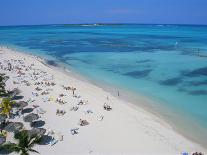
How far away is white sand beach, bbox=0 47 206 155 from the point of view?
656 inches

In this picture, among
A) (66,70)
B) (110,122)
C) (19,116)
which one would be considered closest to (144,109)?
(110,122)

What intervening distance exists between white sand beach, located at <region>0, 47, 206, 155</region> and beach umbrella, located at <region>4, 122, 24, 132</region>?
46 centimetres

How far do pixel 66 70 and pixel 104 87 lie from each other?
1143 centimetres

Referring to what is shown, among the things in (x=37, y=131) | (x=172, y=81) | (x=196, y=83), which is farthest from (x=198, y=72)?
(x=37, y=131)

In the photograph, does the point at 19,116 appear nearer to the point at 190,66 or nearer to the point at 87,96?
the point at 87,96

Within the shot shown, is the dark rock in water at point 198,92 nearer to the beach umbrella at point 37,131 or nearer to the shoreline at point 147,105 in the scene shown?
the shoreline at point 147,105

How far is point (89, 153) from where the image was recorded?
16141mm

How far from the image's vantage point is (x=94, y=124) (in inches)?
779

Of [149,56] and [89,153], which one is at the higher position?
[149,56]

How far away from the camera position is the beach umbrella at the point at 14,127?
58.0 ft

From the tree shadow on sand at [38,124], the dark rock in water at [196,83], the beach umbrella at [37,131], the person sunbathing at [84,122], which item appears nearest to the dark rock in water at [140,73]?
the dark rock in water at [196,83]

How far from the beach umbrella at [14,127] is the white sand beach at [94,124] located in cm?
46

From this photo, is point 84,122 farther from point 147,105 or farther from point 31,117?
point 147,105

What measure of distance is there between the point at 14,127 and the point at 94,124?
5.80 m
